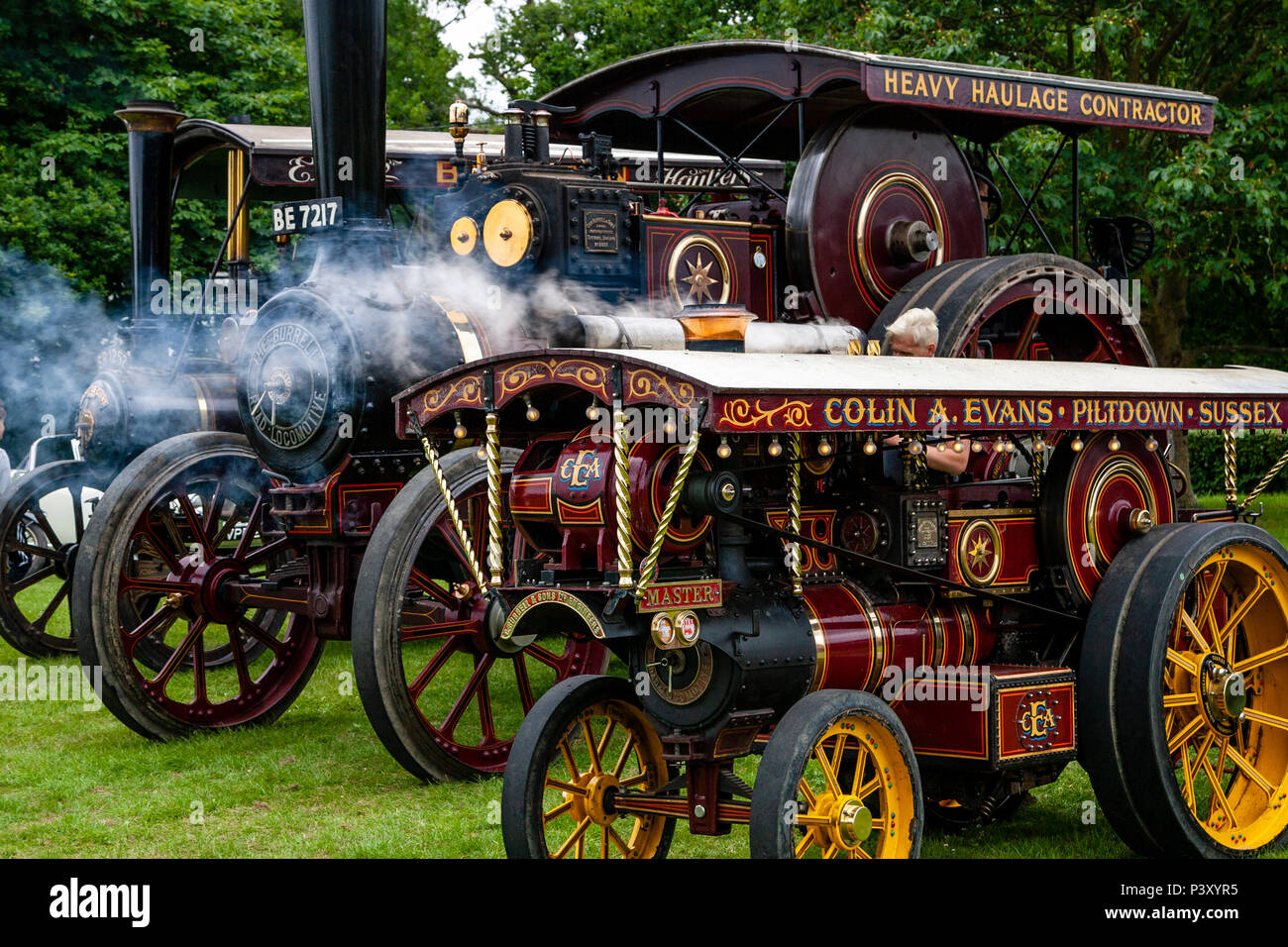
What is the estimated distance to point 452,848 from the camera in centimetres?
555

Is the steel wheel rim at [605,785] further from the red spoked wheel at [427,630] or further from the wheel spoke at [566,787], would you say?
the red spoked wheel at [427,630]

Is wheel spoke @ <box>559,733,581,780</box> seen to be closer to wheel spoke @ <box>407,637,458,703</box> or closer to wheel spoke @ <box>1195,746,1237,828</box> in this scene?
wheel spoke @ <box>407,637,458,703</box>

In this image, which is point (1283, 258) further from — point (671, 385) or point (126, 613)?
point (671, 385)

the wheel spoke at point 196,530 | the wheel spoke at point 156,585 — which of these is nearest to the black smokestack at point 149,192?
the wheel spoke at point 196,530

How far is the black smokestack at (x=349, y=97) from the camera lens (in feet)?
22.2

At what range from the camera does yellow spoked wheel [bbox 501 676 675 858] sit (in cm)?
438

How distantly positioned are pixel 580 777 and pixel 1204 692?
2.13 metres

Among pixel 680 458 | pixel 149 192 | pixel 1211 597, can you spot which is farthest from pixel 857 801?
pixel 149 192

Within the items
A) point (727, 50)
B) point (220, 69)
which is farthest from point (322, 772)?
point (220, 69)

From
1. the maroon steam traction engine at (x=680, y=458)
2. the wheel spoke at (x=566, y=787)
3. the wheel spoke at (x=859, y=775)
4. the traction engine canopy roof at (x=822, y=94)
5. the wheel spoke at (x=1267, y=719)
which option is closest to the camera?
the wheel spoke at (x=859, y=775)

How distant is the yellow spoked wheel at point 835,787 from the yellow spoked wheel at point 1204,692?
3.19 feet

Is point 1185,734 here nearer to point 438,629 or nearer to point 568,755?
point 568,755

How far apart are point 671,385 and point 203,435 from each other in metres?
4.65

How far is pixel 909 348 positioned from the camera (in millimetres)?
5820
